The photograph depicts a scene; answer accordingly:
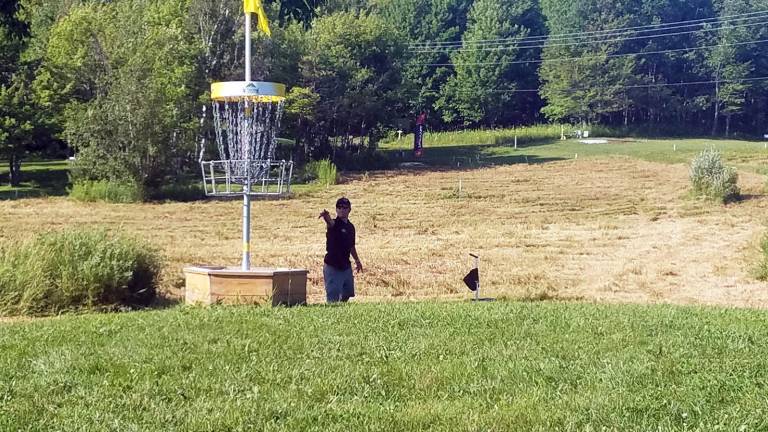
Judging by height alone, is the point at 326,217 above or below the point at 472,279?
above

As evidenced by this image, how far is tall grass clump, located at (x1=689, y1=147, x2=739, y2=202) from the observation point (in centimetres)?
2825

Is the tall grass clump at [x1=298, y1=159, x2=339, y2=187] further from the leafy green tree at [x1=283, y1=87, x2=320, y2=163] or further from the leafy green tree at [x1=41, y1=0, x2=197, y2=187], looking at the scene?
the leafy green tree at [x1=41, y1=0, x2=197, y2=187]

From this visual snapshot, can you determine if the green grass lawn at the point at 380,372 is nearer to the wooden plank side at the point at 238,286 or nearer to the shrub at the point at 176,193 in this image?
the wooden plank side at the point at 238,286

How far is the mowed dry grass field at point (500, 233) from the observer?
1426 cm

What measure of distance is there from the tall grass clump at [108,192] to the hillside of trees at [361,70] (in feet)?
1.76

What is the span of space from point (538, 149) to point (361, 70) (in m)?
16.4

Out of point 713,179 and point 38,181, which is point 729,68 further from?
point 38,181

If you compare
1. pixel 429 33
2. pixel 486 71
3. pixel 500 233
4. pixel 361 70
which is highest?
pixel 429 33

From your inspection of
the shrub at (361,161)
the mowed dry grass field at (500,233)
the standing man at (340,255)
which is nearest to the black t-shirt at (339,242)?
the standing man at (340,255)

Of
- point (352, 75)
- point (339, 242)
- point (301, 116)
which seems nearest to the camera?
point (339, 242)

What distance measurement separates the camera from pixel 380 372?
572cm

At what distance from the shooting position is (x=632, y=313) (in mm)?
8930

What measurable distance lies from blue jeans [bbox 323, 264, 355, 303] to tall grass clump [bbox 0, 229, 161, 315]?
262 cm

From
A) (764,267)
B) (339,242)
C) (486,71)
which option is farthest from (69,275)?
(486,71)
